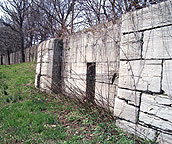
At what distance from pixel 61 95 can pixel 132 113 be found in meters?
2.71

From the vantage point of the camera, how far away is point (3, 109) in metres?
4.20

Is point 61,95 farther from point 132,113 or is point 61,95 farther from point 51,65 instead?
point 132,113

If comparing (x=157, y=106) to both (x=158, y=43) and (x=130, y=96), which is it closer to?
(x=130, y=96)

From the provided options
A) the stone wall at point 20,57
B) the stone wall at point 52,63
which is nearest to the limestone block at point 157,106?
the stone wall at point 52,63

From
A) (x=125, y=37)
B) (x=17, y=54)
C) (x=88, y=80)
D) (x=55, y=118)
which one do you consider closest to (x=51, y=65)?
(x=88, y=80)

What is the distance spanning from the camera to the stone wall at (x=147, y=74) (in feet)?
7.44

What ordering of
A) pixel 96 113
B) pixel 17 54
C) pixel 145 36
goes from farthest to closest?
pixel 17 54, pixel 96 113, pixel 145 36

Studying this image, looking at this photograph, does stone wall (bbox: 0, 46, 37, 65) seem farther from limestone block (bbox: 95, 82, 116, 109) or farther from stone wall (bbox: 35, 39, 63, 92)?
limestone block (bbox: 95, 82, 116, 109)

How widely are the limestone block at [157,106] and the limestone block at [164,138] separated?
24 centimetres

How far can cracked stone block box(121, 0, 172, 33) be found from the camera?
2311mm

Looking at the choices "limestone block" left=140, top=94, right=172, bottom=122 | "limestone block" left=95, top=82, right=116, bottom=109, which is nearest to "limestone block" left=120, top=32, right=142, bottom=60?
"limestone block" left=140, top=94, right=172, bottom=122

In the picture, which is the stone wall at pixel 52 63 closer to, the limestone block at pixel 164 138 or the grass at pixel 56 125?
the grass at pixel 56 125

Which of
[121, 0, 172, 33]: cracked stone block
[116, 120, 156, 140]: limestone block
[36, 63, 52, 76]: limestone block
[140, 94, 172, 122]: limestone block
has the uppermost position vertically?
[121, 0, 172, 33]: cracked stone block

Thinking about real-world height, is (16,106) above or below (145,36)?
below
